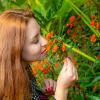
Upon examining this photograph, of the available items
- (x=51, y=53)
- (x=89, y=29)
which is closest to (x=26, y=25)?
(x=51, y=53)

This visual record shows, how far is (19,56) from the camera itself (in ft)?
7.50

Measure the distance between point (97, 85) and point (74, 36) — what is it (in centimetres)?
64

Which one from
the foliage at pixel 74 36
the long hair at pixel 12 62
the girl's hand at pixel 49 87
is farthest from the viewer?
the foliage at pixel 74 36

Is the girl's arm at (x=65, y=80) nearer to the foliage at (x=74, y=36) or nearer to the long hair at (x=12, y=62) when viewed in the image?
the long hair at (x=12, y=62)

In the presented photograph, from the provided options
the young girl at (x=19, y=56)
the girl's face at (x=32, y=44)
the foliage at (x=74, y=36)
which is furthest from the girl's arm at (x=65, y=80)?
the foliage at (x=74, y=36)

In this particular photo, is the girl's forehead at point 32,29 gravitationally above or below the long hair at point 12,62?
above

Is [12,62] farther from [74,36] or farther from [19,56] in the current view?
[74,36]

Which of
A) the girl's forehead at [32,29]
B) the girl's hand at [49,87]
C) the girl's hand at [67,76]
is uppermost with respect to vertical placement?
the girl's forehead at [32,29]

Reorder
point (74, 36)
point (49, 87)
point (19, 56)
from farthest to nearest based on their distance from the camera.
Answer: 1. point (74, 36)
2. point (49, 87)
3. point (19, 56)

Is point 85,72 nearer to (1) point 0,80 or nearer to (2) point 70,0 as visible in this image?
(2) point 70,0

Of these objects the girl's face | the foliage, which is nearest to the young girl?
the girl's face

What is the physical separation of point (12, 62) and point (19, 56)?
45 millimetres

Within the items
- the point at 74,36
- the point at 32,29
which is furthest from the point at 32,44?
the point at 74,36

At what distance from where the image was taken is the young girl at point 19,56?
2291mm
